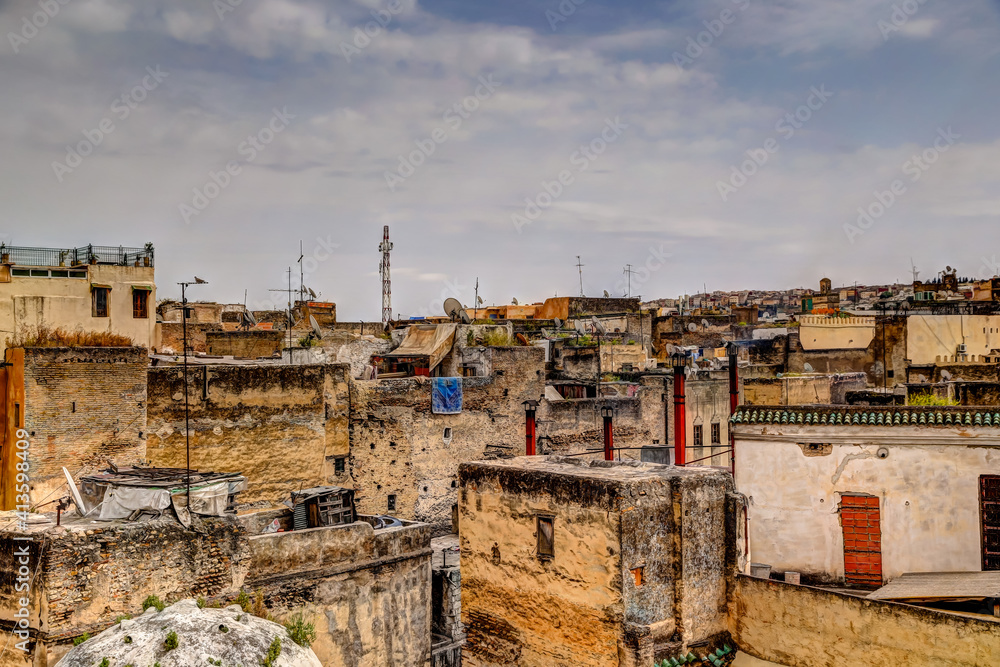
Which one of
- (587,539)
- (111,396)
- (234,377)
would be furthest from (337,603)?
(234,377)

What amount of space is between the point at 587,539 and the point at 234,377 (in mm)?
12555

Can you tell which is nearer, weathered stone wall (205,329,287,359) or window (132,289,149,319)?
window (132,289,149,319)

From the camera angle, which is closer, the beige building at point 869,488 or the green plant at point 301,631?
the green plant at point 301,631

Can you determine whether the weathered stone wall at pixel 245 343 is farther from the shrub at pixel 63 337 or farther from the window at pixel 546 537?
the window at pixel 546 537

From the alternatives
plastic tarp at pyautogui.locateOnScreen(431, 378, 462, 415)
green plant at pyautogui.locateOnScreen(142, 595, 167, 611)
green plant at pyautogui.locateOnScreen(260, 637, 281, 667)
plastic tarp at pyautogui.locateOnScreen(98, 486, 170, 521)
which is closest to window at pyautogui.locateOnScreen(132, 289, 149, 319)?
plastic tarp at pyautogui.locateOnScreen(431, 378, 462, 415)

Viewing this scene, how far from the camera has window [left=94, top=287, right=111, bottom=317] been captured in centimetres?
2095

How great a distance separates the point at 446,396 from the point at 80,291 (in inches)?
403

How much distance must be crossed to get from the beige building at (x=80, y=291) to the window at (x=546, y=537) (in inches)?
568

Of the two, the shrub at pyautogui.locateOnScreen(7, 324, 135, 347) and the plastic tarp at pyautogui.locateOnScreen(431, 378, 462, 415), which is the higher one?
the shrub at pyautogui.locateOnScreen(7, 324, 135, 347)

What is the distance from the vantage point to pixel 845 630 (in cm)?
1105

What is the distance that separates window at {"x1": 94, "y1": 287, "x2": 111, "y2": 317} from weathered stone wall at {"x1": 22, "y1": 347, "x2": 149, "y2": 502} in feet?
13.3

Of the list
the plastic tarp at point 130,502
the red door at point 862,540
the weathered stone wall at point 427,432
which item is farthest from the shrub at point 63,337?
the red door at point 862,540

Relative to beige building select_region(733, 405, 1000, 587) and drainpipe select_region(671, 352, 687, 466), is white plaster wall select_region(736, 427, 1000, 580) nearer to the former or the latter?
beige building select_region(733, 405, 1000, 587)

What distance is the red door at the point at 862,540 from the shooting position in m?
13.5
